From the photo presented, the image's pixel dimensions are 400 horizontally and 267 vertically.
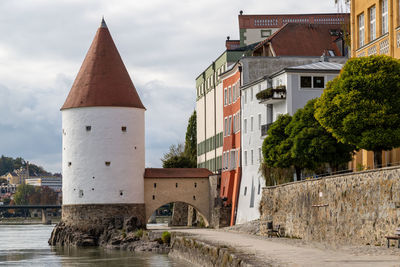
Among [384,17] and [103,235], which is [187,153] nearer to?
[103,235]

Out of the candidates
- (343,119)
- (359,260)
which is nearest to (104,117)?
(343,119)

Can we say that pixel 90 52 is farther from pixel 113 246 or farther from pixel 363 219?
pixel 363 219

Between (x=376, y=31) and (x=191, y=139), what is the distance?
→ 50.1m

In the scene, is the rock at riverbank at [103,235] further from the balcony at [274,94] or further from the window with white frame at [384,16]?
the window with white frame at [384,16]

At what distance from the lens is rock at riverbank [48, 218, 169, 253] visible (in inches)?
2203

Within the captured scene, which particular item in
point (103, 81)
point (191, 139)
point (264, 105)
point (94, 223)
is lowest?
point (94, 223)

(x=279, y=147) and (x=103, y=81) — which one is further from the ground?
(x=103, y=81)

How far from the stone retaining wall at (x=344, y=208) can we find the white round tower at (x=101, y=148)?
2423cm

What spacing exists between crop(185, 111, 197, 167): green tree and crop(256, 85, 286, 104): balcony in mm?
32179

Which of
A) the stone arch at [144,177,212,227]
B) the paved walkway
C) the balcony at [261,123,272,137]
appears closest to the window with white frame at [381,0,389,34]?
the paved walkway

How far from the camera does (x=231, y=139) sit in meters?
59.3

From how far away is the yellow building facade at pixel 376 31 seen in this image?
33.2 meters

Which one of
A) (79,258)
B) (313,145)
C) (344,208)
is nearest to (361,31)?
(313,145)

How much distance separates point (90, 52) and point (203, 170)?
11801mm
